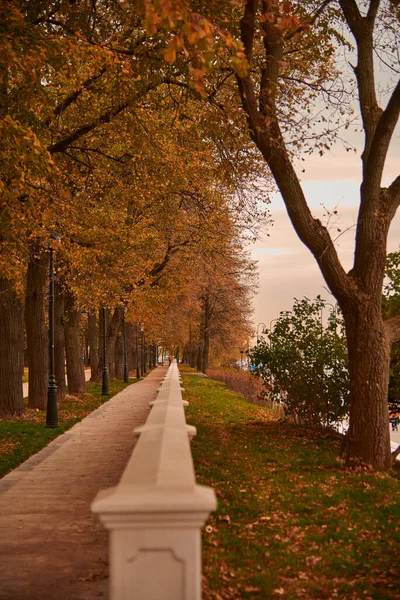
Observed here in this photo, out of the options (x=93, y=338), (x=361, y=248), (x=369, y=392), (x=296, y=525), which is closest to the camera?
(x=296, y=525)

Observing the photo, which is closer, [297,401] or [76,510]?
[76,510]

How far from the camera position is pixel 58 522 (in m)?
7.83

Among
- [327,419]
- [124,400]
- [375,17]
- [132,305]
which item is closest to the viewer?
[375,17]

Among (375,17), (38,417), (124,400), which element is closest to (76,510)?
(375,17)

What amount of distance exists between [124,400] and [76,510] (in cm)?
1735

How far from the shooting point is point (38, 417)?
62.5 feet

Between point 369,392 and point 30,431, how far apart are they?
26.6 feet

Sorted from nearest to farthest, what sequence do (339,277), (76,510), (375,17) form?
1. (76,510)
2. (339,277)
3. (375,17)

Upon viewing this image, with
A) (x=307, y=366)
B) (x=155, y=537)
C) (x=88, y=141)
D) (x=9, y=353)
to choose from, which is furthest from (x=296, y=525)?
(x=88, y=141)

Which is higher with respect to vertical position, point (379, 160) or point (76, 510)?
point (379, 160)

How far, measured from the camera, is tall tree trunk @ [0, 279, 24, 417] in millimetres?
18109

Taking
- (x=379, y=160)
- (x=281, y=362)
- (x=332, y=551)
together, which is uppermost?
(x=379, y=160)

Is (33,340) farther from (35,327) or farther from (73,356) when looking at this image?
(73,356)

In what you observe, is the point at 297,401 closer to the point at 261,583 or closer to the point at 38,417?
the point at 38,417
